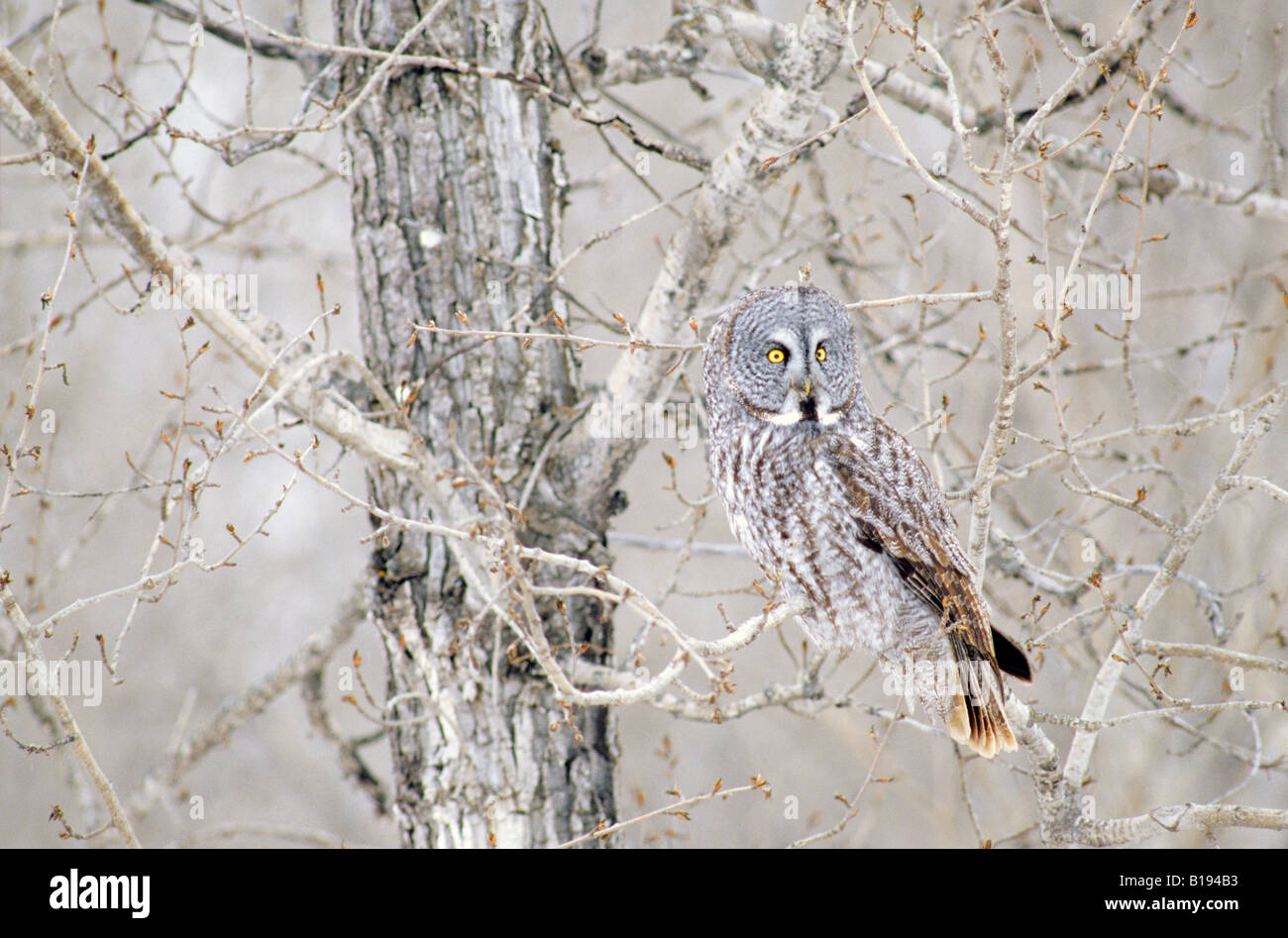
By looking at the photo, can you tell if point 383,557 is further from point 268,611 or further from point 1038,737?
point 268,611

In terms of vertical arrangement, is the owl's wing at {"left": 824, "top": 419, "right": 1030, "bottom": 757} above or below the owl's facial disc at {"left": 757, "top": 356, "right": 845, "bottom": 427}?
below

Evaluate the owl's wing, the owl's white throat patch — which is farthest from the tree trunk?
the owl's wing

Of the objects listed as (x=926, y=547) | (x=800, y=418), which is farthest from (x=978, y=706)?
(x=800, y=418)

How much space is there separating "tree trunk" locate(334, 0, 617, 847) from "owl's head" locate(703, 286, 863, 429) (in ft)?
2.80

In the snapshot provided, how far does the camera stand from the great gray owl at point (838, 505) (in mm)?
3607

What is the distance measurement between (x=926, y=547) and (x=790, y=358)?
0.80 meters

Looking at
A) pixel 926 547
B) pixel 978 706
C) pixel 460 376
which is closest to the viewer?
pixel 978 706

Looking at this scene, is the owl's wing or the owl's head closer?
the owl's wing

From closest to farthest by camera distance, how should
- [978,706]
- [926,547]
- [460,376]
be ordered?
1. [978,706]
2. [926,547]
3. [460,376]

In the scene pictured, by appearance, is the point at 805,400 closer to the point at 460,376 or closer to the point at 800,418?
the point at 800,418

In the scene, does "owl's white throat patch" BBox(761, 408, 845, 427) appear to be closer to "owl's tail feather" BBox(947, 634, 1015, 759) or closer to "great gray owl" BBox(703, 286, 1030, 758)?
"great gray owl" BBox(703, 286, 1030, 758)

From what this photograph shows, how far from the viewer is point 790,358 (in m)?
3.65

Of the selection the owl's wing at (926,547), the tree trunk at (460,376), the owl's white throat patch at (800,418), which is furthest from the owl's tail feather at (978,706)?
the tree trunk at (460,376)

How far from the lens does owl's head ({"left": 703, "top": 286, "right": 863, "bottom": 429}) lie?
362cm
